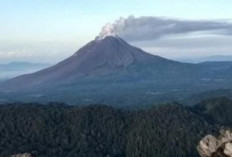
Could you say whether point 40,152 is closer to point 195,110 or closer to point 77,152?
point 77,152

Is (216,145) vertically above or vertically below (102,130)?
above

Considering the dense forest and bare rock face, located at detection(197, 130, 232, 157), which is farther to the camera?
the dense forest

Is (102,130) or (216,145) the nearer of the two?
(216,145)

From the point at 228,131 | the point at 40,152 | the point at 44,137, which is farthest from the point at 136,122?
the point at 228,131

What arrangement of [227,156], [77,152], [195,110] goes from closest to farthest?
[227,156] → [77,152] → [195,110]

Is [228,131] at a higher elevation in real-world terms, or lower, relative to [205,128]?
higher

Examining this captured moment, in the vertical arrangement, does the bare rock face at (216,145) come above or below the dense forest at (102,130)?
above

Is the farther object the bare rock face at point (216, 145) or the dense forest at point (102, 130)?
the dense forest at point (102, 130)

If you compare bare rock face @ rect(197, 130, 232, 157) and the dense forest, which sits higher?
bare rock face @ rect(197, 130, 232, 157)
